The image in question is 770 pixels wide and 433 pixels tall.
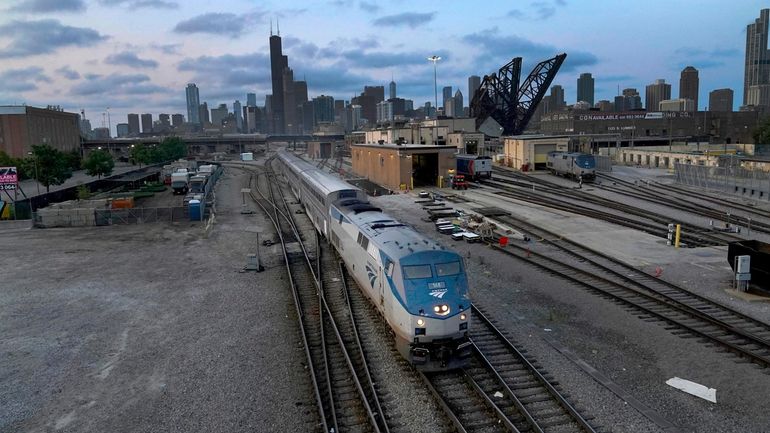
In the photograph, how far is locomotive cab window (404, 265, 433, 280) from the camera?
44.7ft

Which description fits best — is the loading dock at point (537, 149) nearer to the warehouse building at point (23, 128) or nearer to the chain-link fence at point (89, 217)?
the chain-link fence at point (89, 217)

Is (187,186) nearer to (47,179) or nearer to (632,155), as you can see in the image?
(47,179)

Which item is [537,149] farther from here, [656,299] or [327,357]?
[327,357]

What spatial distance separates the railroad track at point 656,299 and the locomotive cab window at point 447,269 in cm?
783

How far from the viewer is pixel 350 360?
1473 cm

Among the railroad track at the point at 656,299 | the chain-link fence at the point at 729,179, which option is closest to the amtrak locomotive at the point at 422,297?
the railroad track at the point at 656,299

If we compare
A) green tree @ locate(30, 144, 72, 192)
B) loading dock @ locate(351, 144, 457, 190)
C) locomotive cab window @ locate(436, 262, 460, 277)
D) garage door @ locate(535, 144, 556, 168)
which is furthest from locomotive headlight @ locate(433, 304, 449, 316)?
garage door @ locate(535, 144, 556, 168)

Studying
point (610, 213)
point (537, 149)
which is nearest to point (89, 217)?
point (610, 213)

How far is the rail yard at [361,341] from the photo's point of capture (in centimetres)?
1213

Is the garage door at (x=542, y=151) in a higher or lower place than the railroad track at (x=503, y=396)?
higher

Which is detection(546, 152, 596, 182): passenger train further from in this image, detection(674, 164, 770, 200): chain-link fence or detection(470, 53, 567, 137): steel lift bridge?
detection(470, 53, 567, 137): steel lift bridge

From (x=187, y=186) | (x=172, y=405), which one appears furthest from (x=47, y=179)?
(x=172, y=405)

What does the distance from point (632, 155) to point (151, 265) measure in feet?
235

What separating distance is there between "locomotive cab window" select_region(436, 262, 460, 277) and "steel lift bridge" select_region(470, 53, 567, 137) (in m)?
110
